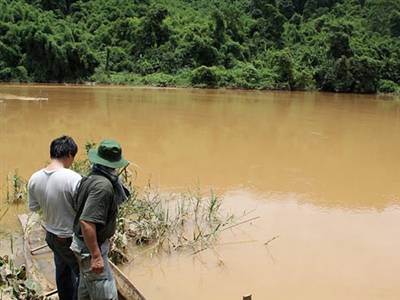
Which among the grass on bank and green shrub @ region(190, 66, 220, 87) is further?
green shrub @ region(190, 66, 220, 87)

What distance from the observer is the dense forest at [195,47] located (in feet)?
89.1

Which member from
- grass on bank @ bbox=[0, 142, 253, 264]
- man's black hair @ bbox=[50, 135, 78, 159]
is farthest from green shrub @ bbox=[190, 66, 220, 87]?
man's black hair @ bbox=[50, 135, 78, 159]

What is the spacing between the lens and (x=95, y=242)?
1.83m

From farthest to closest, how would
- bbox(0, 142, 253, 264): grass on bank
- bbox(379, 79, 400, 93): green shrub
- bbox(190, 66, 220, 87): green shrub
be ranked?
bbox(379, 79, 400, 93): green shrub → bbox(190, 66, 220, 87): green shrub → bbox(0, 142, 253, 264): grass on bank

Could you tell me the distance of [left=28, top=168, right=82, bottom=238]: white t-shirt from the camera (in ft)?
6.70

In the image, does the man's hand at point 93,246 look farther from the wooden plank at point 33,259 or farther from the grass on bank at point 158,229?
the grass on bank at point 158,229

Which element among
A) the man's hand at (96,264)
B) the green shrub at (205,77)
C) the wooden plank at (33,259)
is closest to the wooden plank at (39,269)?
the wooden plank at (33,259)

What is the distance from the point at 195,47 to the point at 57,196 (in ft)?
96.3

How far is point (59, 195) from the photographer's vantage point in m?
2.05

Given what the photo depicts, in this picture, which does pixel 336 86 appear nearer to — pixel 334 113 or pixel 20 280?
A: pixel 334 113

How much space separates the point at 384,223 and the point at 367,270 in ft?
4.33

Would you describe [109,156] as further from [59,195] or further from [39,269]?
[39,269]

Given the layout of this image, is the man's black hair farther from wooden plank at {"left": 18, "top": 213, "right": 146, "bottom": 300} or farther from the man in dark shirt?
wooden plank at {"left": 18, "top": 213, "right": 146, "bottom": 300}

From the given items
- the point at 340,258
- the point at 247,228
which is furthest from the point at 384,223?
the point at 247,228
